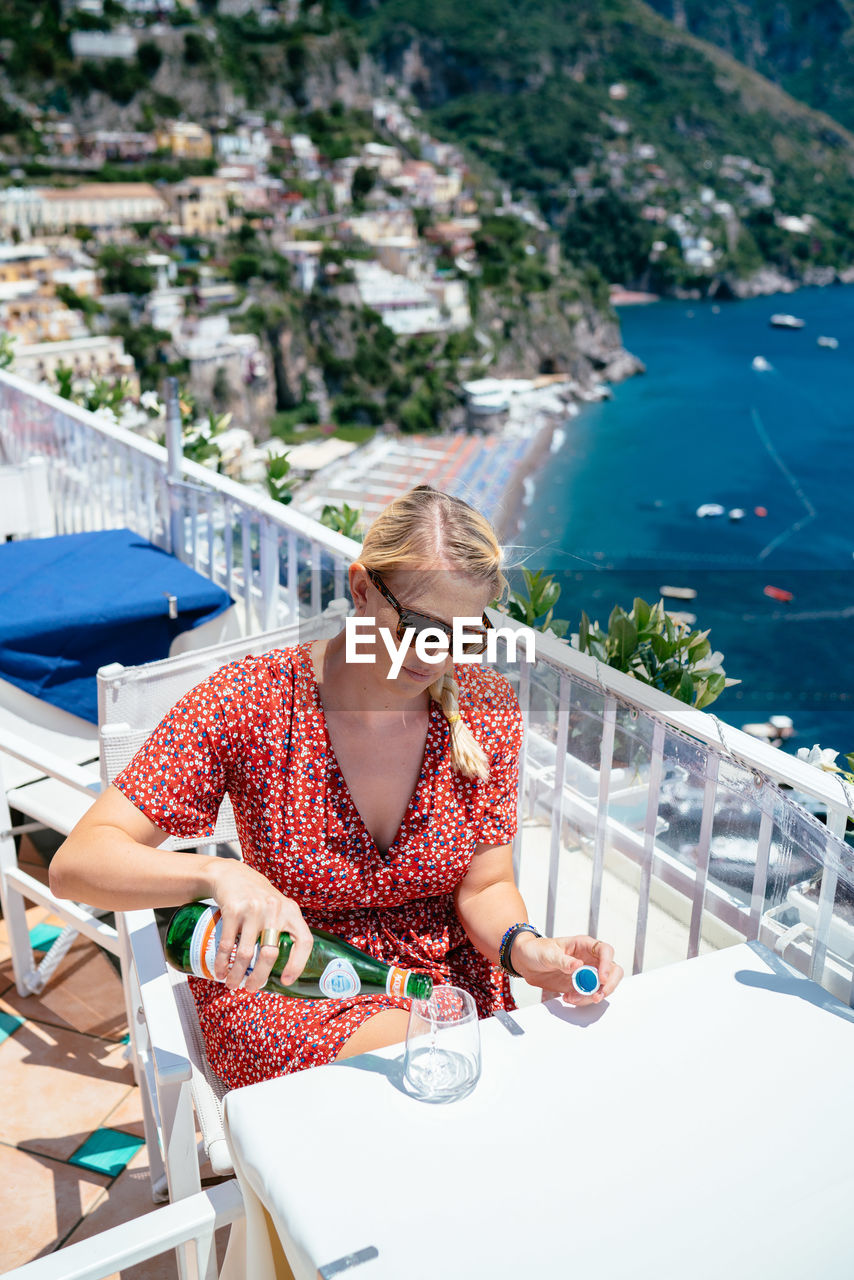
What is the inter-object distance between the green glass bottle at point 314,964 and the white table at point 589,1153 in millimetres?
163

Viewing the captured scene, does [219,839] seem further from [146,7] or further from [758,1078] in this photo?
[146,7]

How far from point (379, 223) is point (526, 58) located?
80.3ft

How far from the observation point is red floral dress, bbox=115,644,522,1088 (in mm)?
1108

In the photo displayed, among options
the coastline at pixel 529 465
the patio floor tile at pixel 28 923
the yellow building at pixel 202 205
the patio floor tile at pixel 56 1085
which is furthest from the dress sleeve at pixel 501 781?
the yellow building at pixel 202 205

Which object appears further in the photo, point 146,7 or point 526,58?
point 526,58

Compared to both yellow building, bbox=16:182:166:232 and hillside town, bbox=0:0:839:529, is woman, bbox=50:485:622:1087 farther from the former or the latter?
yellow building, bbox=16:182:166:232

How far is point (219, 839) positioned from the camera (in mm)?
1526

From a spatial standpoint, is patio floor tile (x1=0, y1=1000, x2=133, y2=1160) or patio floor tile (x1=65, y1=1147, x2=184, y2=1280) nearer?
patio floor tile (x1=65, y1=1147, x2=184, y2=1280)

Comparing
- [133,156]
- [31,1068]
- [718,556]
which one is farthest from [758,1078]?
[133,156]

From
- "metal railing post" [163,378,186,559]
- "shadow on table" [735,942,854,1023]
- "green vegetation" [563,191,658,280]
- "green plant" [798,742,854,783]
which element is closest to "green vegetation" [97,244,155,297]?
"green vegetation" [563,191,658,280]

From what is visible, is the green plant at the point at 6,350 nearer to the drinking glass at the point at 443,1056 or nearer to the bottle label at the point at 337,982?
the bottle label at the point at 337,982

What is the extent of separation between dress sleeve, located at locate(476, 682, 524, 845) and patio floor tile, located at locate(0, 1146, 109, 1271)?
32.1 inches

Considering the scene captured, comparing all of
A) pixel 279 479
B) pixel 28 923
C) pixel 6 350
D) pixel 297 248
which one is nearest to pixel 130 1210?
pixel 28 923

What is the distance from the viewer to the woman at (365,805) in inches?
42.3
